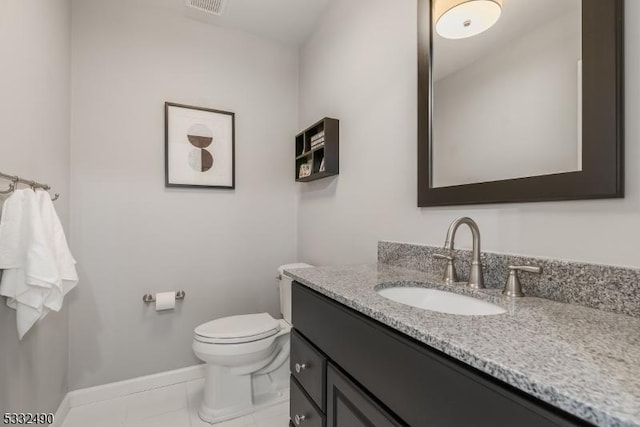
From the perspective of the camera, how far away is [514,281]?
0.84 metres

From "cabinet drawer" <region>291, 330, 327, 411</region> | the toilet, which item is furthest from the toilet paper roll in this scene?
"cabinet drawer" <region>291, 330, 327, 411</region>

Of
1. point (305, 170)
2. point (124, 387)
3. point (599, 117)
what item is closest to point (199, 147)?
point (305, 170)

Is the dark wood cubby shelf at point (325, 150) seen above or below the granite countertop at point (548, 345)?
above

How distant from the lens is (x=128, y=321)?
74.2 inches

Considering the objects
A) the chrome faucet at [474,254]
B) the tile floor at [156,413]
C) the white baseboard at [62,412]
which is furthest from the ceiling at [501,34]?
the white baseboard at [62,412]

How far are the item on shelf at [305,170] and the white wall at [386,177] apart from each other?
0.11 metres

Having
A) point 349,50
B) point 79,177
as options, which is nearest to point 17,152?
point 79,177

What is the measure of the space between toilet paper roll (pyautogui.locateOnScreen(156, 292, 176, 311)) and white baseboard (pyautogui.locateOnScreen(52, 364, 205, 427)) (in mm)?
458

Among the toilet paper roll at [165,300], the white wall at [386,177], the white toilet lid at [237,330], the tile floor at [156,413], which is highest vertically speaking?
the white wall at [386,177]

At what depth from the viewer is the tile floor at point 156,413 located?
160 cm

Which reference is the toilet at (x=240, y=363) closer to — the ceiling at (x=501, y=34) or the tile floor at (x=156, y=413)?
the tile floor at (x=156, y=413)

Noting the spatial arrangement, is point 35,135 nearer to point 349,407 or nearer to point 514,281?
point 349,407

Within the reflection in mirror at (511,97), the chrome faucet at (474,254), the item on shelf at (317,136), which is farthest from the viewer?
the item on shelf at (317,136)

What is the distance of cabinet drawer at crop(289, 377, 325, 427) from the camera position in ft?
3.11
